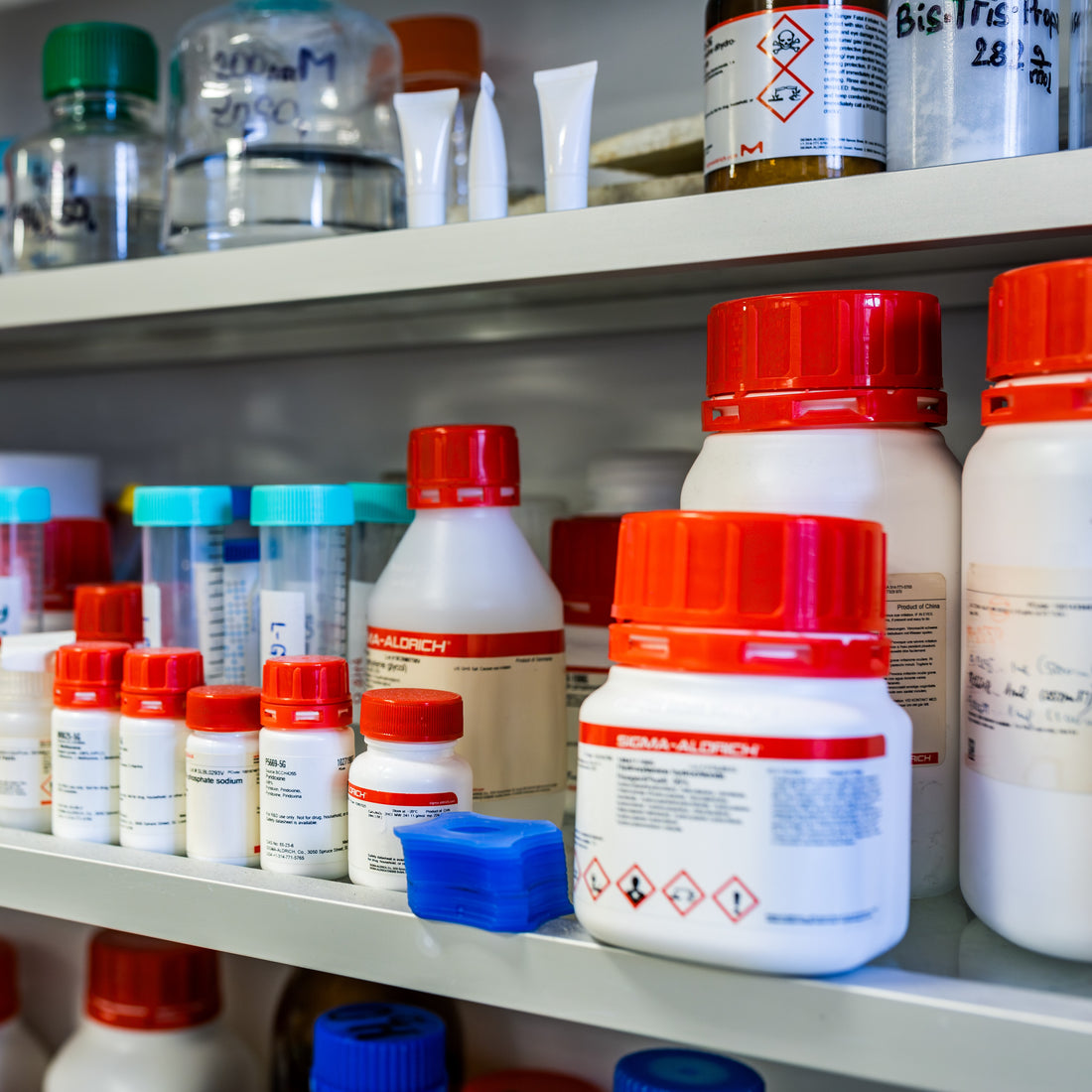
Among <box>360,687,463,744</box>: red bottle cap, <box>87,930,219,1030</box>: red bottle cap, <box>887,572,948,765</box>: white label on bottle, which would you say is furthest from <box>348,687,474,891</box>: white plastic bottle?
<box>87,930,219,1030</box>: red bottle cap

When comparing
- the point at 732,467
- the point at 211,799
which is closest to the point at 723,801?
the point at 732,467

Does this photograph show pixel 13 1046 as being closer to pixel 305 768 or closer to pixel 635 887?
pixel 305 768

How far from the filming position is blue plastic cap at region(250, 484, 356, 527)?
706 millimetres

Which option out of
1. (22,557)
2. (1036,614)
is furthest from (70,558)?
(1036,614)

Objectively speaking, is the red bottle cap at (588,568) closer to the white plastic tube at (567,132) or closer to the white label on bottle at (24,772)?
the white plastic tube at (567,132)

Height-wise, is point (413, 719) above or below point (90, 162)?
below

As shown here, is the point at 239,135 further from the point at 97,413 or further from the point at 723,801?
the point at 723,801

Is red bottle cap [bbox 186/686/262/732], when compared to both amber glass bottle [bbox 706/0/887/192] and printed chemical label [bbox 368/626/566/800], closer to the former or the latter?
printed chemical label [bbox 368/626/566/800]

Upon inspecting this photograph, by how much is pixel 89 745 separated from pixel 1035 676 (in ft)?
1.70

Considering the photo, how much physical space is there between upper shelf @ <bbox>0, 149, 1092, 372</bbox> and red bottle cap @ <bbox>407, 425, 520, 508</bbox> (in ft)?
0.28

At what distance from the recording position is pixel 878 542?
47cm

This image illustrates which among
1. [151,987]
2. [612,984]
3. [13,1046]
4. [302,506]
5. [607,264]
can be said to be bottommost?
[13,1046]

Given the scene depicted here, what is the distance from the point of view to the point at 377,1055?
2.41ft

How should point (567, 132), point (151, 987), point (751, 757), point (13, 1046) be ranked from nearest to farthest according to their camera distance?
point (751, 757) < point (567, 132) < point (151, 987) < point (13, 1046)
